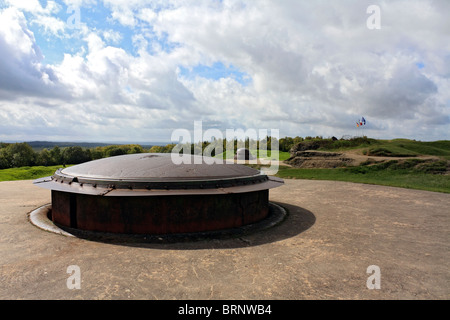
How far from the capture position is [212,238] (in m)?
5.23

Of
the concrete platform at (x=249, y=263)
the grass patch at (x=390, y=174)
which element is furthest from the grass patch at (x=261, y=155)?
the concrete platform at (x=249, y=263)

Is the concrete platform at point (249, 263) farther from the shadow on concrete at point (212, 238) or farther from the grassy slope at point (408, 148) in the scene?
the grassy slope at point (408, 148)

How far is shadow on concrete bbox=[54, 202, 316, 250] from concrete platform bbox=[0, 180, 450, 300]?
4 centimetres

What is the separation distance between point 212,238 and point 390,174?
50.2 feet

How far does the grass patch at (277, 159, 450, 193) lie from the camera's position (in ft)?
47.6

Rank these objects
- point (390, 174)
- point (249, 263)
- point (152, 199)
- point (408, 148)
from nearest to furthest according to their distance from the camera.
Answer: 1. point (249, 263)
2. point (152, 199)
3. point (390, 174)
4. point (408, 148)

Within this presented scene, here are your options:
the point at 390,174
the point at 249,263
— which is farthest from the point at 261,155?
the point at 249,263

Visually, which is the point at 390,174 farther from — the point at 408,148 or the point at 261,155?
the point at 261,155

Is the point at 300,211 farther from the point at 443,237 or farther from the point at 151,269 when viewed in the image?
the point at 151,269

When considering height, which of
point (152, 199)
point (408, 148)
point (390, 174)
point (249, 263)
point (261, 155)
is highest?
point (408, 148)

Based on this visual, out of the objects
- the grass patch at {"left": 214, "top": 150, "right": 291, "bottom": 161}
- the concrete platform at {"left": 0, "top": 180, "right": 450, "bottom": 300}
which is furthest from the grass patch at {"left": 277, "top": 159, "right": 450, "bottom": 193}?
the grass patch at {"left": 214, "top": 150, "right": 291, "bottom": 161}

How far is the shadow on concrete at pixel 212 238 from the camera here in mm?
4863
